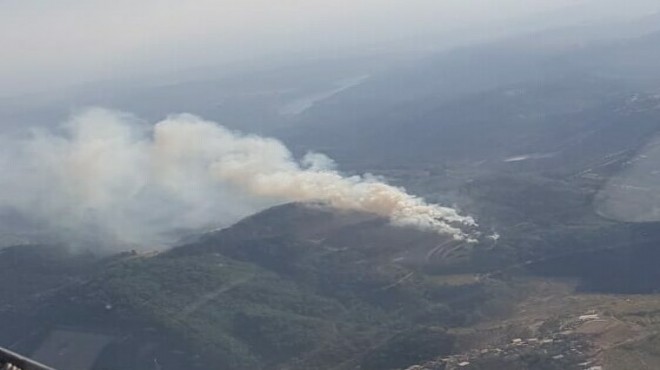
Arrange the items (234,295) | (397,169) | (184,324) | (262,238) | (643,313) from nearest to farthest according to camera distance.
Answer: (643,313) → (184,324) → (234,295) → (262,238) → (397,169)

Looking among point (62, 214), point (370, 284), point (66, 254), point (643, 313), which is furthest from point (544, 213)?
point (62, 214)

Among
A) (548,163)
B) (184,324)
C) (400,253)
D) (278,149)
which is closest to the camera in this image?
(184,324)

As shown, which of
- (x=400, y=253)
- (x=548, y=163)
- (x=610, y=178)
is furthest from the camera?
(x=548, y=163)

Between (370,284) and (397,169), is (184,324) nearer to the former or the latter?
(370,284)

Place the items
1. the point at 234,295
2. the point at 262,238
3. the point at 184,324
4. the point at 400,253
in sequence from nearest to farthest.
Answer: the point at 184,324
the point at 234,295
the point at 400,253
the point at 262,238

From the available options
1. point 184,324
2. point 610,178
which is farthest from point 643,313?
point 610,178

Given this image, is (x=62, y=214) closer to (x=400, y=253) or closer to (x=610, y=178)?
(x=400, y=253)

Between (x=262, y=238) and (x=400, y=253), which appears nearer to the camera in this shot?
(x=400, y=253)

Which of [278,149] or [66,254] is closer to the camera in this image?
[66,254]
